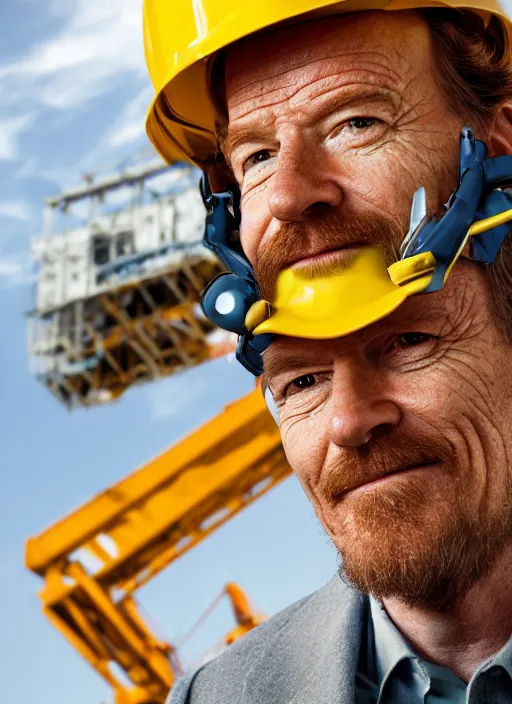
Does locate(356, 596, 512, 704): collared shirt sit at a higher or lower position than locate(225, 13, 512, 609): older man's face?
lower

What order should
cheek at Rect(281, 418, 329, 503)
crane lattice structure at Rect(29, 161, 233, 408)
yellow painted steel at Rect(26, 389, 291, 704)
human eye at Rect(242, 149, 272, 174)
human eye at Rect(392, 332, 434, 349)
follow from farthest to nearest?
crane lattice structure at Rect(29, 161, 233, 408) → yellow painted steel at Rect(26, 389, 291, 704) → human eye at Rect(242, 149, 272, 174) → cheek at Rect(281, 418, 329, 503) → human eye at Rect(392, 332, 434, 349)

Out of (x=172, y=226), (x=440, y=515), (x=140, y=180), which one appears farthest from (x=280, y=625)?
(x=140, y=180)

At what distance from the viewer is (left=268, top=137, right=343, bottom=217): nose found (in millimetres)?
2645

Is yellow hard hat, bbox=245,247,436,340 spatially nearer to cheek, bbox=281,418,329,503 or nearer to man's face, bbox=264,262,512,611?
man's face, bbox=264,262,512,611

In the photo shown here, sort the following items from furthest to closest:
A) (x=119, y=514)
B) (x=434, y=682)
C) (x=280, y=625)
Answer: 1. (x=119, y=514)
2. (x=280, y=625)
3. (x=434, y=682)

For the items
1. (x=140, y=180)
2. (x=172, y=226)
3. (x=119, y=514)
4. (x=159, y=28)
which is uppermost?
(x=140, y=180)

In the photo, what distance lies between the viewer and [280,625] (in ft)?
11.1

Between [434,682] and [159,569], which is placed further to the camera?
[159,569]

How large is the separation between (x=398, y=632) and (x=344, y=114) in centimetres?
137

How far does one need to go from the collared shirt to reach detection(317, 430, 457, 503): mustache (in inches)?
19.0

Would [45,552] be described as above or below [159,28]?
below

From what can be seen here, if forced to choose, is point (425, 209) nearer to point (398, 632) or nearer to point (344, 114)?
point (344, 114)

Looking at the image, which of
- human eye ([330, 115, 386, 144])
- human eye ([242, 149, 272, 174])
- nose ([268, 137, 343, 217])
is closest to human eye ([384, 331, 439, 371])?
nose ([268, 137, 343, 217])

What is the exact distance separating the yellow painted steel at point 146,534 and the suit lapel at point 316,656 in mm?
7412
